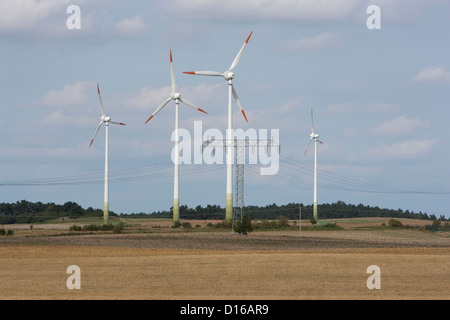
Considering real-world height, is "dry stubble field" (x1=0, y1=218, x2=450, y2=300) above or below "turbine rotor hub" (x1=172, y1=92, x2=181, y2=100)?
below

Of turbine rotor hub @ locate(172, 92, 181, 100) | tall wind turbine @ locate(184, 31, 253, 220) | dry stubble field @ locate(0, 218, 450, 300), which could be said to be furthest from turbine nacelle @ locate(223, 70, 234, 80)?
dry stubble field @ locate(0, 218, 450, 300)

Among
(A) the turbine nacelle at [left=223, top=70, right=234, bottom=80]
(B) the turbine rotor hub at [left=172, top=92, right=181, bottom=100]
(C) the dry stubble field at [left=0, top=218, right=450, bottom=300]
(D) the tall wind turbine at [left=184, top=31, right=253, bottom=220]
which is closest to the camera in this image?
(C) the dry stubble field at [left=0, top=218, right=450, bottom=300]

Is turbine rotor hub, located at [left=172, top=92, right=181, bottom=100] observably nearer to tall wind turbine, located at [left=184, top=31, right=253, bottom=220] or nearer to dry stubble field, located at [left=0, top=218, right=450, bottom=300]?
tall wind turbine, located at [left=184, top=31, right=253, bottom=220]

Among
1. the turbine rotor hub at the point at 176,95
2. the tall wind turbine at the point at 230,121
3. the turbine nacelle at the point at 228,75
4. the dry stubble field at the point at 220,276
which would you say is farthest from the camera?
the turbine rotor hub at the point at 176,95

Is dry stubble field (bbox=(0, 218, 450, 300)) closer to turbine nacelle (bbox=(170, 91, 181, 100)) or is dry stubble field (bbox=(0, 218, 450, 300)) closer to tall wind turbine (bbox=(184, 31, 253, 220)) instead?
tall wind turbine (bbox=(184, 31, 253, 220))

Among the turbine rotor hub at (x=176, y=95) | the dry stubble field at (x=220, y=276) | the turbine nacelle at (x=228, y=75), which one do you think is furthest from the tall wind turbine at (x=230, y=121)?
the dry stubble field at (x=220, y=276)

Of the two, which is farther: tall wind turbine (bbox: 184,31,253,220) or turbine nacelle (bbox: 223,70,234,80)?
turbine nacelle (bbox: 223,70,234,80)

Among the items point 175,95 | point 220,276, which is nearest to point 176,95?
point 175,95

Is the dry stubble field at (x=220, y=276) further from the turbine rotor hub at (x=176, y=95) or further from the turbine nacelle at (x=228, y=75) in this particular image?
the turbine rotor hub at (x=176, y=95)

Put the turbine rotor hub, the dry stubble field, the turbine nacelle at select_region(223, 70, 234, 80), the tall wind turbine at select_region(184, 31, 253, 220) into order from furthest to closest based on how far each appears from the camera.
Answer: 1. the turbine rotor hub
2. the turbine nacelle at select_region(223, 70, 234, 80)
3. the tall wind turbine at select_region(184, 31, 253, 220)
4. the dry stubble field

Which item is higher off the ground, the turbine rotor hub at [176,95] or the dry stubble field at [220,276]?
the turbine rotor hub at [176,95]

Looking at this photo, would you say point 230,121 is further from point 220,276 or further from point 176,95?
point 220,276
